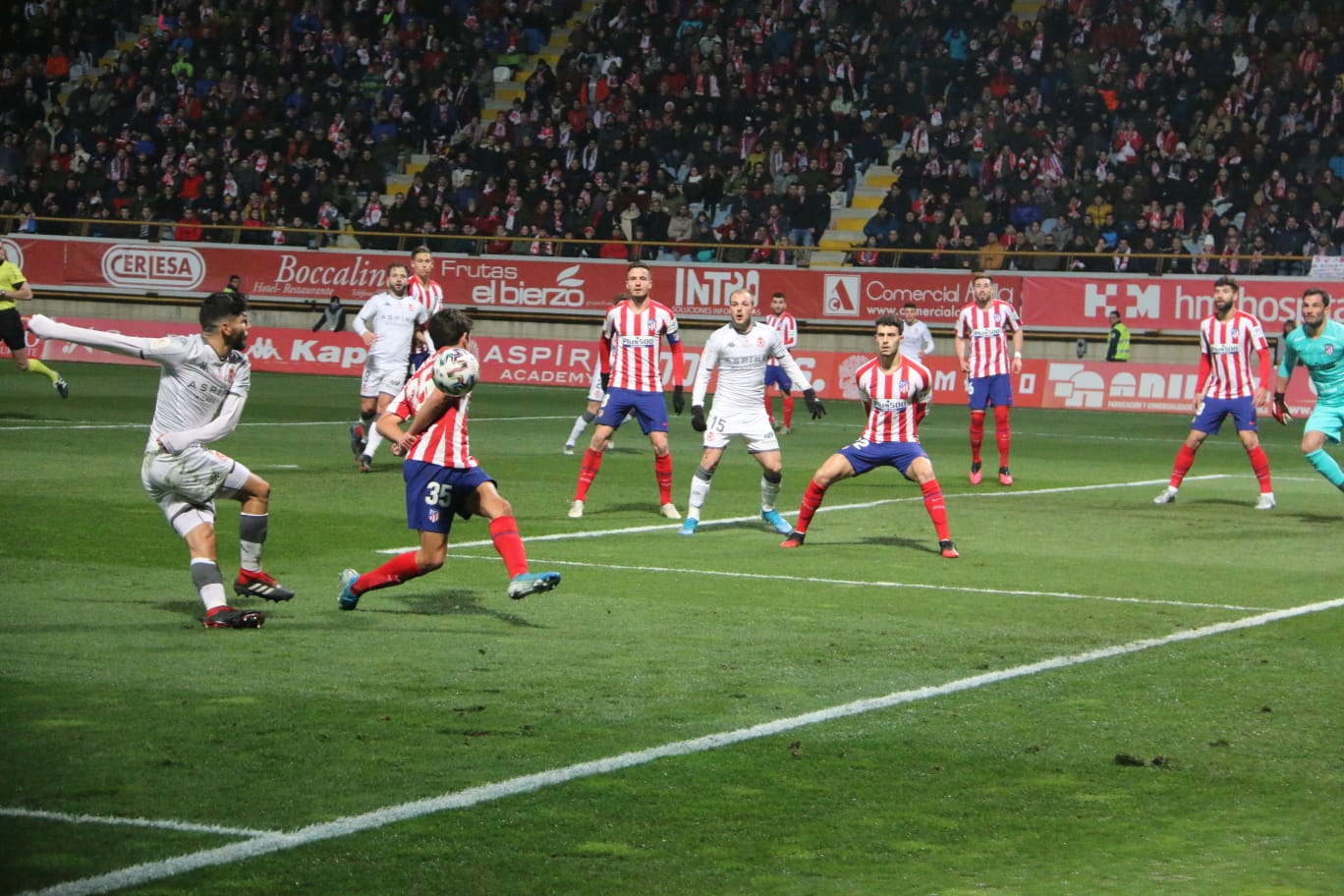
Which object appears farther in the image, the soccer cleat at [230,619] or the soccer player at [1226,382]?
the soccer player at [1226,382]

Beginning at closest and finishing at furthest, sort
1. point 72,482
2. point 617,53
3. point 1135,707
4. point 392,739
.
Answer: point 392,739 → point 1135,707 → point 72,482 → point 617,53

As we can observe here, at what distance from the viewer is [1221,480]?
2136 cm

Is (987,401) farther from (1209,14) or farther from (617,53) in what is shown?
(617,53)

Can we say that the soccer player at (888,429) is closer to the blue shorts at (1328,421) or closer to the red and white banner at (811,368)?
the blue shorts at (1328,421)

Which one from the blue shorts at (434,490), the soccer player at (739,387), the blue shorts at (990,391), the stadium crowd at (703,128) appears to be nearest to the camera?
the blue shorts at (434,490)

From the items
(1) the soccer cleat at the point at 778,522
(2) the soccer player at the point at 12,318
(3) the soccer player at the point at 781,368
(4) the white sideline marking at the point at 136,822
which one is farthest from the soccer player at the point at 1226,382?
(2) the soccer player at the point at 12,318

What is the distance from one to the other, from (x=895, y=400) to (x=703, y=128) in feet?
87.8

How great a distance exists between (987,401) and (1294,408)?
1299cm

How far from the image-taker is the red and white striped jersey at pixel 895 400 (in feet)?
47.5

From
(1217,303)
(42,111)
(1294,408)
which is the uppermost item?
(42,111)

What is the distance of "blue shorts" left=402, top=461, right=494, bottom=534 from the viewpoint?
34.0 ft

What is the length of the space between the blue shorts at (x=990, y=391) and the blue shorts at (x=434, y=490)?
11916 mm

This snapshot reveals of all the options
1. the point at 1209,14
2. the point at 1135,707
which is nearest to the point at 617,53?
the point at 1209,14

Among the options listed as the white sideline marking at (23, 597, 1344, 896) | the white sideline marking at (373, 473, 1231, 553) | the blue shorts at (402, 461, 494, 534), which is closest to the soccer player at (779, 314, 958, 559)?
the white sideline marking at (373, 473, 1231, 553)
